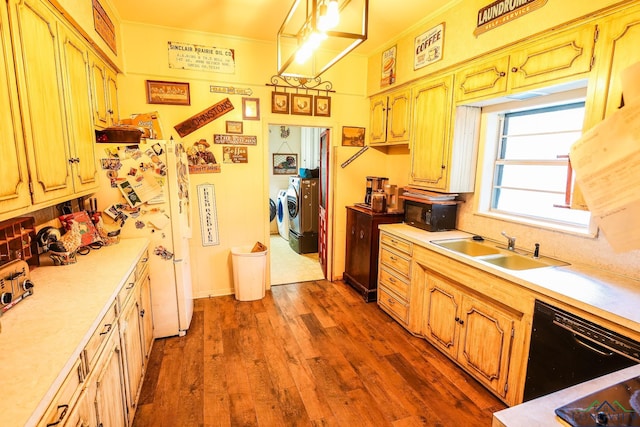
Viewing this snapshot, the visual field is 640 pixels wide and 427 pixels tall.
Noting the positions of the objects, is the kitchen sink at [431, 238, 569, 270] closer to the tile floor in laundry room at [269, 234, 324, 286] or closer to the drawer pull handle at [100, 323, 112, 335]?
the tile floor in laundry room at [269, 234, 324, 286]

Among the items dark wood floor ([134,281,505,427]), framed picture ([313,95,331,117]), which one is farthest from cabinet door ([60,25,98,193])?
framed picture ([313,95,331,117])

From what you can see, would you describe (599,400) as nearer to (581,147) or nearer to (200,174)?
(581,147)

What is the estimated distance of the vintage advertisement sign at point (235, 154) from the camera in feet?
11.1

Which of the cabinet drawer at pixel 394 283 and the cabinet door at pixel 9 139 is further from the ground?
the cabinet door at pixel 9 139

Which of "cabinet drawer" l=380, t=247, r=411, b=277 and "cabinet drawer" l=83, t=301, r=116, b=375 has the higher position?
"cabinet drawer" l=83, t=301, r=116, b=375

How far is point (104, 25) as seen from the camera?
7.86 feet

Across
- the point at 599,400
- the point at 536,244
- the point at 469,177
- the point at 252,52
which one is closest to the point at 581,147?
the point at 599,400

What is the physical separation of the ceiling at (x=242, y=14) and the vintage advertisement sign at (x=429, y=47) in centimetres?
16

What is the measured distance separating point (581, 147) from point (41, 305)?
2.35m

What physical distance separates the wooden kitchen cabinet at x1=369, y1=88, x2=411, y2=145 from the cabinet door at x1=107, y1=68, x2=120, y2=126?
2649 mm

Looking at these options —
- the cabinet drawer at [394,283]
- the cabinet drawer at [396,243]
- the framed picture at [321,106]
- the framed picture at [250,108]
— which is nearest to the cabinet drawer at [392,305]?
the cabinet drawer at [394,283]

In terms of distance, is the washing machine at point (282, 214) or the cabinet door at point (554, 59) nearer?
the cabinet door at point (554, 59)

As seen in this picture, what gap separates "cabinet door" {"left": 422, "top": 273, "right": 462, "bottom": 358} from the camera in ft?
7.55

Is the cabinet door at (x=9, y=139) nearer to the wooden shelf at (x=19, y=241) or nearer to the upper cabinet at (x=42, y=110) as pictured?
the upper cabinet at (x=42, y=110)
